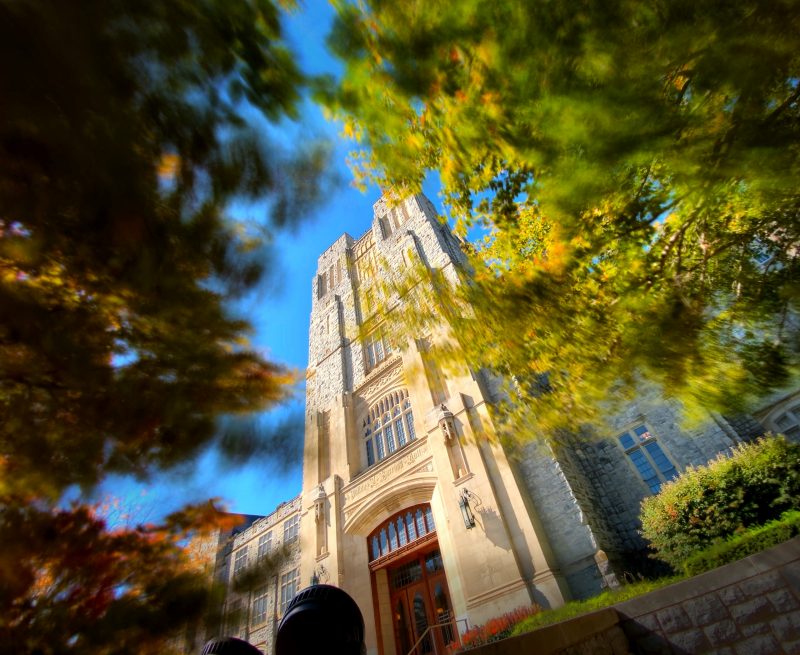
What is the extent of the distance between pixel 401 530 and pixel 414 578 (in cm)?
131

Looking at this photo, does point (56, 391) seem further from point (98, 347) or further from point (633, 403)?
point (633, 403)

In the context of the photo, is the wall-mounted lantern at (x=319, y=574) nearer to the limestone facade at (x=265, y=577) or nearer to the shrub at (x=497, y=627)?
the limestone facade at (x=265, y=577)

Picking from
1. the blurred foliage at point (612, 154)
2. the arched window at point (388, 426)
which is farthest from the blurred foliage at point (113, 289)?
the arched window at point (388, 426)

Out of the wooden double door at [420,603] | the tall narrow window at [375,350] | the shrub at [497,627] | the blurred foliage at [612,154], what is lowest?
the shrub at [497,627]

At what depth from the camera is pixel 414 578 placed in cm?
1130

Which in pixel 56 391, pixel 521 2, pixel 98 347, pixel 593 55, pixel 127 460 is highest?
pixel 521 2

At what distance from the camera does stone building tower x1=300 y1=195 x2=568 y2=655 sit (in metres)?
9.18

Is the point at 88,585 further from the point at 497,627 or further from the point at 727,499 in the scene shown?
the point at 727,499

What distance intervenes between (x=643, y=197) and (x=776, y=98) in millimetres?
1560

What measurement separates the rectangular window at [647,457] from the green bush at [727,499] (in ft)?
6.93

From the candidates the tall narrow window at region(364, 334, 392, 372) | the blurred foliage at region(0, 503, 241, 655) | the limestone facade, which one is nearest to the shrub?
the limestone facade

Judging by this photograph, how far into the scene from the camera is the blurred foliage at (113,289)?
140 cm

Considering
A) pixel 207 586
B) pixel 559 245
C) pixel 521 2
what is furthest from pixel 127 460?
pixel 559 245

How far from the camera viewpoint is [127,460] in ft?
5.82
